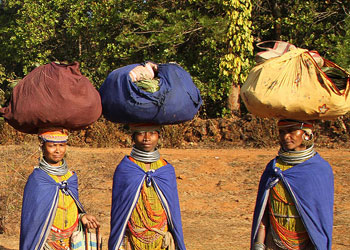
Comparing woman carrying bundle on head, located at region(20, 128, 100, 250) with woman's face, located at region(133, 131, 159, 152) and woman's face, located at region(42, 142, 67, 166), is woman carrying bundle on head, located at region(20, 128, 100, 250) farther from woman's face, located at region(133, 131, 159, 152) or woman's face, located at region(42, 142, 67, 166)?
woman's face, located at region(133, 131, 159, 152)

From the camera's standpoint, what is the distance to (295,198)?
4.07 metres

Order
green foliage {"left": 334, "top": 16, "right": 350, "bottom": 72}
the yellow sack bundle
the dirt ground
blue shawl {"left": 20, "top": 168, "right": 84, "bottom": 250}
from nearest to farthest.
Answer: the yellow sack bundle < blue shawl {"left": 20, "top": 168, "right": 84, "bottom": 250} < the dirt ground < green foliage {"left": 334, "top": 16, "right": 350, "bottom": 72}

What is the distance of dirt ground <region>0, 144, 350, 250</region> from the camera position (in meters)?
7.17

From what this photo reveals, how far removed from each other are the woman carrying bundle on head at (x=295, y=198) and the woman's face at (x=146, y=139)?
1012 mm

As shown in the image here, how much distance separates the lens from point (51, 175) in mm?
4312

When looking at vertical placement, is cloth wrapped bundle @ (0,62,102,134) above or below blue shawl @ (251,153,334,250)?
above

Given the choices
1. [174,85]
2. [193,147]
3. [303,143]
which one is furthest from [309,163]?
[193,147]

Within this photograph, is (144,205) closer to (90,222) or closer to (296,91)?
(90,222)

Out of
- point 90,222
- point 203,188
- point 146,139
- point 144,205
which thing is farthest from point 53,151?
point 203,188

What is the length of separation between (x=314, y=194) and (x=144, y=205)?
4.70 feet

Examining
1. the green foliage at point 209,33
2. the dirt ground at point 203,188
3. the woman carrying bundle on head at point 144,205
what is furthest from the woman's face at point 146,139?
the green foliage at point 209,33

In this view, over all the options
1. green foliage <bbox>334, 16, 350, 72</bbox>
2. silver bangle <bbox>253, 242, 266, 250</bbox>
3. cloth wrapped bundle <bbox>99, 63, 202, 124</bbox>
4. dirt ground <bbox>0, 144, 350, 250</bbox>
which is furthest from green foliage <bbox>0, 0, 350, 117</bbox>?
silver bangle <bbox>253, 242, 266, 250</bbox>

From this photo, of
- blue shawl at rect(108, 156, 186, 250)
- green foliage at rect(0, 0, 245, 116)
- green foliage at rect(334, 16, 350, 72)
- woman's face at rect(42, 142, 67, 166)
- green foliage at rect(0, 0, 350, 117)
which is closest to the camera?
woman's face at rect(42, 142, 67, 166)

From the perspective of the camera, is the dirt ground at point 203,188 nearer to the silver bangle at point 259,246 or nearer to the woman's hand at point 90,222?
the silver bangle at point 259,246
